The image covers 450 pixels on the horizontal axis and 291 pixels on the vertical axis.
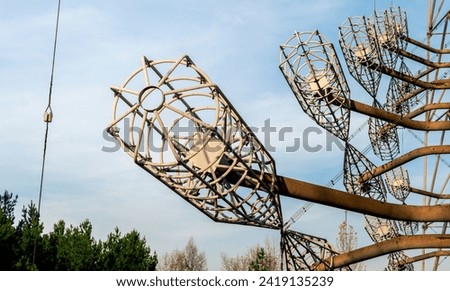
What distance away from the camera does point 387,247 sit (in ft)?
45.6

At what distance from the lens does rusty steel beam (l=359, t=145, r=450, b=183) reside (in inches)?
687

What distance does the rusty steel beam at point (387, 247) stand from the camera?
13.5 metres

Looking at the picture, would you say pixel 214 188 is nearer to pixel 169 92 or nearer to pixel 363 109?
pixel 169 92

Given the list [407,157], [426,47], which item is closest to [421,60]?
[426,47]

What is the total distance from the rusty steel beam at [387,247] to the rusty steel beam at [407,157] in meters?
3.34

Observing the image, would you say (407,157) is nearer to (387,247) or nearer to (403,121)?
(403,121)

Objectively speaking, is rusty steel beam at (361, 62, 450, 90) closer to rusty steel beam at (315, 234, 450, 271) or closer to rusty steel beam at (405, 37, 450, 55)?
rusty steel beam at (405, 37, 450, 55)

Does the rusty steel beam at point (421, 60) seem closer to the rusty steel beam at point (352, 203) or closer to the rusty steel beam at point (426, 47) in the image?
the rusty steel beam at point (426, 47)

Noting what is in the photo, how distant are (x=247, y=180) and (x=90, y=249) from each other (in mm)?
19262

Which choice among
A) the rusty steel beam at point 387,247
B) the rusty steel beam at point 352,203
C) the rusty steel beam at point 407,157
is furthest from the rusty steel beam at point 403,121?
the rusty steel beam at point 352,203

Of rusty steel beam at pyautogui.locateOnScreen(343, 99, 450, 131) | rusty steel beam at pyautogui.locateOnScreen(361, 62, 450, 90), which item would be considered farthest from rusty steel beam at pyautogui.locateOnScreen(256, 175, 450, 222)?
rusty steel beam at pyautogui.locateOnScreen(361, 62, 450, 90)

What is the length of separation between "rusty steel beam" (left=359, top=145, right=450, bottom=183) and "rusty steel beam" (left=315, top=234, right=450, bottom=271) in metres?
3.34

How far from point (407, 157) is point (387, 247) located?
20.6ft
